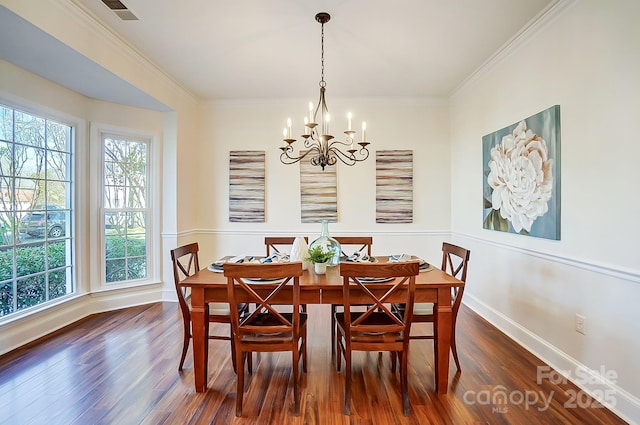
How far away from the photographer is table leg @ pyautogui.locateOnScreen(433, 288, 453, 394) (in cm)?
206

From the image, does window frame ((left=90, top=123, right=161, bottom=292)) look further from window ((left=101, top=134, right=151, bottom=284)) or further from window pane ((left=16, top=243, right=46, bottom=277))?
window pane ((left=16, top=243, right=46, bottom=277))

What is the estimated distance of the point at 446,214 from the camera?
4.36m

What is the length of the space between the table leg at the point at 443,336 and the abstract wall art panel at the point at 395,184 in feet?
7.66

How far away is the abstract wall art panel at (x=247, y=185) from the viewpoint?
439cm

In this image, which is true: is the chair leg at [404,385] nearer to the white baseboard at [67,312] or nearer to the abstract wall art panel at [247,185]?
the abstract wall art panel at [247,185]

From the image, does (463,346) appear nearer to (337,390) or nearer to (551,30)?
(337,390)

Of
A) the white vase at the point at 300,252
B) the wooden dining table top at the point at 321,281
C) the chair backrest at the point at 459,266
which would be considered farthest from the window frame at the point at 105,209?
the chair backrest at the point at 459,266

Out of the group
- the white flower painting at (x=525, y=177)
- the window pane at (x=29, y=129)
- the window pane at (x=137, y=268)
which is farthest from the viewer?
the window pane at (x=137, y=268)

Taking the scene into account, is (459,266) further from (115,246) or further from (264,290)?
(115,246)

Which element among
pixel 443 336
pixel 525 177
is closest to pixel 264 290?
pixel 443 336

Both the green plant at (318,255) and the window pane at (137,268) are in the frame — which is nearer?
the green plant at (318,255)

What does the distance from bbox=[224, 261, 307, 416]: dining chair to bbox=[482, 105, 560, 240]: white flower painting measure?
2.09 metres

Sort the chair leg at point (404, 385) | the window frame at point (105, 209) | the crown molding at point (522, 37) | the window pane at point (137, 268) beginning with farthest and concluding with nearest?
the window pane at point (137, 268) < the window frame at point (105, 209) < the crown molding at point (522, 37) < the chair leg at point (404, 385)

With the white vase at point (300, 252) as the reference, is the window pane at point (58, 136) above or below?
above
